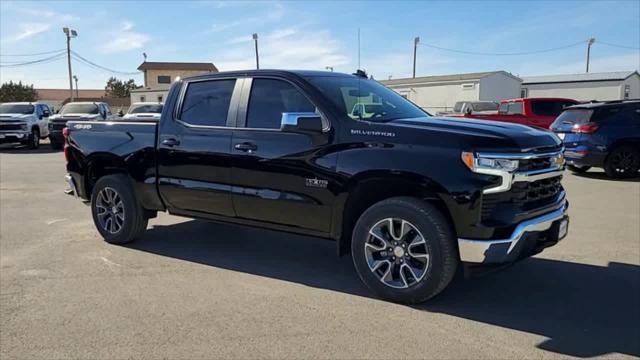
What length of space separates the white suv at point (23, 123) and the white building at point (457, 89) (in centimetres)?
2720

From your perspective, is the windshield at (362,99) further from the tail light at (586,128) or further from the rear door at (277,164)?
the tail light at (586,128)

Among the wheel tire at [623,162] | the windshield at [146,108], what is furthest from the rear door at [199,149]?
the windshield at [146,108]

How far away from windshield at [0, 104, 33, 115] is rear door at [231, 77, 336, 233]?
2025 centimetres

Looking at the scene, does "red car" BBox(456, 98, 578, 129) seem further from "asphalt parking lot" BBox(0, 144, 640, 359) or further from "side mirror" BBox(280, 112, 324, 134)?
"side mirror" BBox(280, 112, 324, 134)

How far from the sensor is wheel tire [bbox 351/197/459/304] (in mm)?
3979

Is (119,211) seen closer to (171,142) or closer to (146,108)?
(171,142)

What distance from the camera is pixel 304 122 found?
14.5ft

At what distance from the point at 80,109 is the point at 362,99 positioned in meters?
20.3

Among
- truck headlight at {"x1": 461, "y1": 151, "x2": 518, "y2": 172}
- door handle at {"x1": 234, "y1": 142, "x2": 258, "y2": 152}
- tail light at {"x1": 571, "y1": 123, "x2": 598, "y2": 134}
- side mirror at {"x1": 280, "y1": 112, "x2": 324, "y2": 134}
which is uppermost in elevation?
side mirror at {"x1": 280, "y1": 112, "x2": 324, "y2": 134}

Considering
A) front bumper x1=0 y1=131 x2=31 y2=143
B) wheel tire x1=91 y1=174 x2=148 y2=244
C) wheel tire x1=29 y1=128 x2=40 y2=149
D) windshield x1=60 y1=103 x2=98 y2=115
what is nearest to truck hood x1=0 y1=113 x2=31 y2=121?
front bumper x1=0 y1=131 x2=31 y2=143

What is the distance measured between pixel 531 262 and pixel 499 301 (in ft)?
4.08

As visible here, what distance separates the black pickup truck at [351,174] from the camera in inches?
153

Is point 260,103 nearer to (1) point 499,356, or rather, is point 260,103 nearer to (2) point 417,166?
(2) point 417,166

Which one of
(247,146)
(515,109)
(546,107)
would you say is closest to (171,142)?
(247,146)
